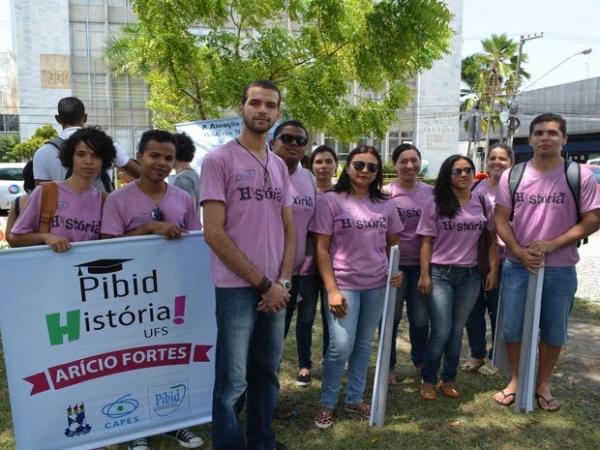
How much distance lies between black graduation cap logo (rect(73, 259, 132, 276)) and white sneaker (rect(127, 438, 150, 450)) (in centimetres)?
110

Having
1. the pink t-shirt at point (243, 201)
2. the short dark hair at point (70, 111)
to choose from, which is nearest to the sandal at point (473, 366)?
the pink t-shirt at point (243, 201)

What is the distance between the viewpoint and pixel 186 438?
10.4ft

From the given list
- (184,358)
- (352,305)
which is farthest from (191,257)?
(352,305)

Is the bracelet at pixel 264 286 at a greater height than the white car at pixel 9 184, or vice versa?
the bracelet at pixel 264 286

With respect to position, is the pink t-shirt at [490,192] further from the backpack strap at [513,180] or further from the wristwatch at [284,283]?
the wristwatch at [284,283]

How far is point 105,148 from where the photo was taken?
10.1ft

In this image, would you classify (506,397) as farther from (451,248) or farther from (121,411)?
(121,411)

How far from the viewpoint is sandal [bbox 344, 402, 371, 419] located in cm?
352

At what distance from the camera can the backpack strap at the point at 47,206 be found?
284 cm

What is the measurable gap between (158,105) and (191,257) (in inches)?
199

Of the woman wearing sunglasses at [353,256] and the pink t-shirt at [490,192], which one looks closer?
the woman wearing sunglasses at [353,256]

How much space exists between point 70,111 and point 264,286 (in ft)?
7.77

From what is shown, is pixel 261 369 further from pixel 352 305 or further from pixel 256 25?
pixel 256 25

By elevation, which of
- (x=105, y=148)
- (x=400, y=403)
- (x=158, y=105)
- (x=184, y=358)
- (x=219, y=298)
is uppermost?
(x=158, y=105)
